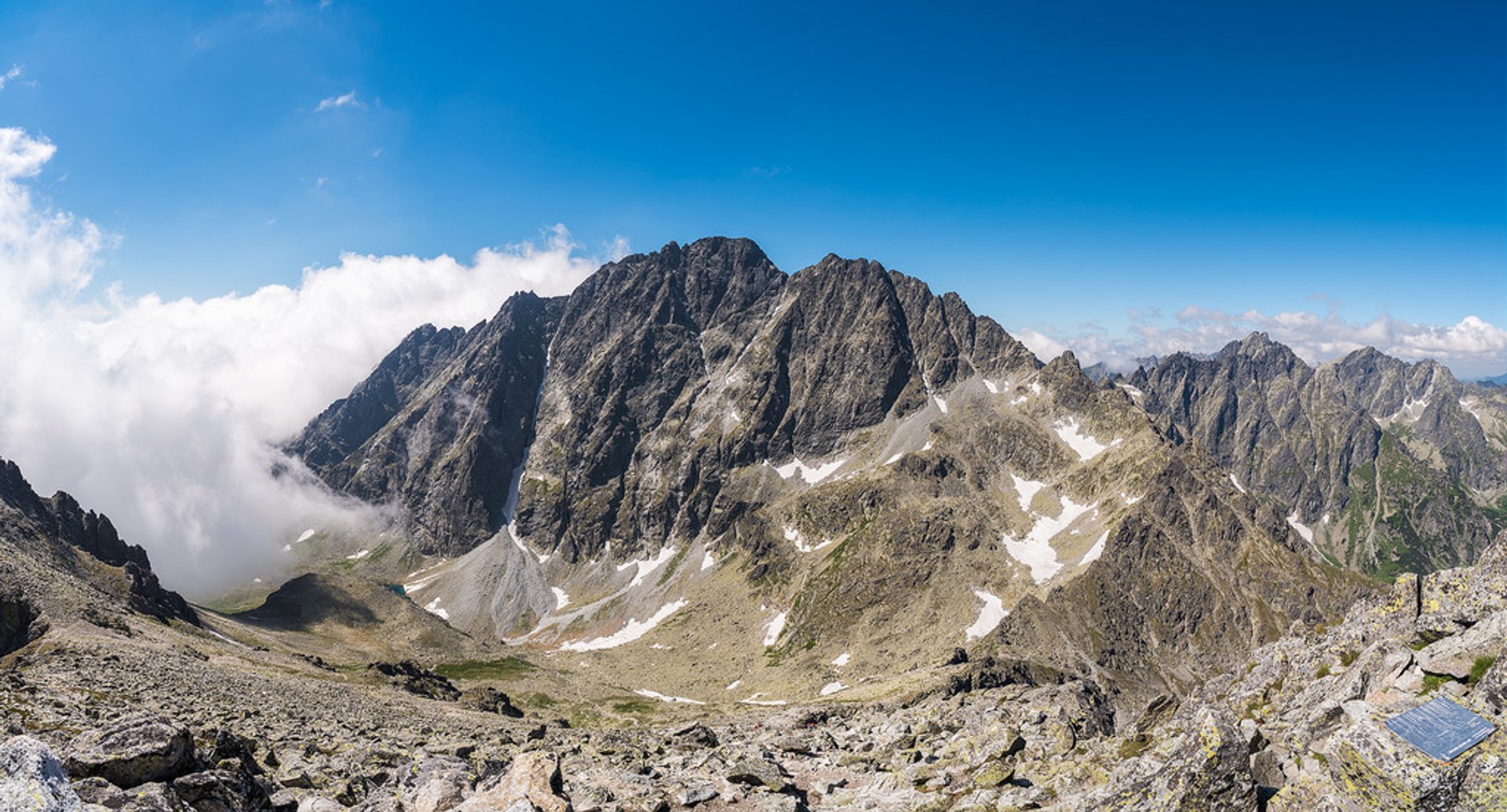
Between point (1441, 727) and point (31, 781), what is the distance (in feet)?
69.7

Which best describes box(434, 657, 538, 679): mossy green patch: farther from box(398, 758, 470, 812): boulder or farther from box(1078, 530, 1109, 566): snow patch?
box(1078, 530, 1109, 566): snow patch

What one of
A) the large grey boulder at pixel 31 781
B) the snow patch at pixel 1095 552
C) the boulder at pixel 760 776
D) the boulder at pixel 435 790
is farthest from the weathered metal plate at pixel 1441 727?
the snow patch at pixel 1095 552

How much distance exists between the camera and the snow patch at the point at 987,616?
163 metres

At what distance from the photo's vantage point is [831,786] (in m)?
29.4

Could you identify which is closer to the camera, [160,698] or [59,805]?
[59,805]

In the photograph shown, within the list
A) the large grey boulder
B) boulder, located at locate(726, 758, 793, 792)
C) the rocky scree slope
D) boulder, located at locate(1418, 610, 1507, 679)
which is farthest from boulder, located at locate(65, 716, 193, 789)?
the rocky scree slope

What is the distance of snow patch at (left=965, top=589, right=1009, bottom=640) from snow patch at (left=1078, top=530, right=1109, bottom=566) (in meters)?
27.4

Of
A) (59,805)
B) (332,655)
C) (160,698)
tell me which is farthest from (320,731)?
(332,655)

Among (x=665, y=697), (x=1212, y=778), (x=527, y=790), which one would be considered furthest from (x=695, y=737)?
(x=665, y=697)

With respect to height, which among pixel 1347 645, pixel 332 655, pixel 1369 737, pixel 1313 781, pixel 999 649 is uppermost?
pixel 1369 737

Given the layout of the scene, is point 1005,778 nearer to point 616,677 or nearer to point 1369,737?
point 1369,737

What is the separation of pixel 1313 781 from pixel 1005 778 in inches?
464

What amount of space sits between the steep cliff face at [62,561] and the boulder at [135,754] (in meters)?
93.1

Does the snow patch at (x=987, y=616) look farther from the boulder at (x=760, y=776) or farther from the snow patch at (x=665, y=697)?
the boulder at (x=760, y=776)
